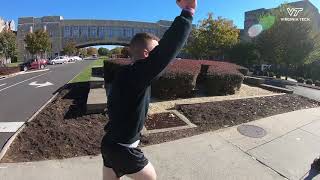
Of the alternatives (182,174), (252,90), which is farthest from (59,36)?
(182,174)

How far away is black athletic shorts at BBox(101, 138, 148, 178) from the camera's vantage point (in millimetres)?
2730

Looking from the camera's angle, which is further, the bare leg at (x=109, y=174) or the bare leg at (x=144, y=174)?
the bare leg at (x=109, y=174)

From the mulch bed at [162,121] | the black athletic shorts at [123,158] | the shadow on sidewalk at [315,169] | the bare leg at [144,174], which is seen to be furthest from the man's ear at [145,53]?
the mulch bed at [162,121]

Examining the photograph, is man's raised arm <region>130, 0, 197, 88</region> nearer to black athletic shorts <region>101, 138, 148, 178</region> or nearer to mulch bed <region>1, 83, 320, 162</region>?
black athletic shorts <region>101, 138, 148, 178</region>

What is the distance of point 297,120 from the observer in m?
8.56

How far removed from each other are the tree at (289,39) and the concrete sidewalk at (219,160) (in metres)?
25.4

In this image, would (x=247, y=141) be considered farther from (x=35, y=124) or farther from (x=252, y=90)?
(x=252, y=90)

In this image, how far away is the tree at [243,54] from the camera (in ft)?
167

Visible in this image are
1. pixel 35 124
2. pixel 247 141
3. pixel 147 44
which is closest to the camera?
pixel 147 44

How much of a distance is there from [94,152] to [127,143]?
3.43m

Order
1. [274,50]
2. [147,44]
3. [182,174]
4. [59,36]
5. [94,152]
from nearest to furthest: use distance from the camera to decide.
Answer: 1. [147,44]
2. [182,174]
3. [94,152]
4. [274,50]
5. [59,36]

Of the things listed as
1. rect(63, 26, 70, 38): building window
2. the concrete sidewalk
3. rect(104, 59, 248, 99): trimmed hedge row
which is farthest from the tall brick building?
the concrete sidewalk

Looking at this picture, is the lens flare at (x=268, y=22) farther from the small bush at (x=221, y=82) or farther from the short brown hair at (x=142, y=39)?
the short brown hair at (x=142, y=39)

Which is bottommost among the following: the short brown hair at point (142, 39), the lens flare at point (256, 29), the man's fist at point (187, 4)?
the short brown hair at point (142, 39)
